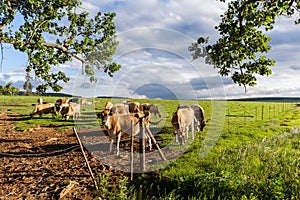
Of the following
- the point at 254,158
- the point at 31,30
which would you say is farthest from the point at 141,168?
the point at 31,30

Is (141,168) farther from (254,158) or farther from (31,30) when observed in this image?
(31,30)

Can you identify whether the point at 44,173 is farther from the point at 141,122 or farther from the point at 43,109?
the point at 43,109

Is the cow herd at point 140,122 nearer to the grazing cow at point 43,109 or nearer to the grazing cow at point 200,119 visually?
the grazing cow at point 200,119

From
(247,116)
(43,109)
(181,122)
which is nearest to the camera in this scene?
(181,122)

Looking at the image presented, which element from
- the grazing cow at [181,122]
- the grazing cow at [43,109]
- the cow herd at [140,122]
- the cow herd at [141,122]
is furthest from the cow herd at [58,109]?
the grazing cow at [181,122]

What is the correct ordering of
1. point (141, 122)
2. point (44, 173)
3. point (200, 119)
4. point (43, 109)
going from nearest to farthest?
point (44, 173) < point (141, 122) < point (200, 119) < point (43, 109)

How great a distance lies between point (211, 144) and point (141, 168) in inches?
242

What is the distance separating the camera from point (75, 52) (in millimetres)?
16891

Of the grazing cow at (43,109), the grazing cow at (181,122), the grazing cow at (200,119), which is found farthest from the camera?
the grazing cow at (43,109)

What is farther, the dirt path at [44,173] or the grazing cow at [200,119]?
the grazing cow at [200,119]

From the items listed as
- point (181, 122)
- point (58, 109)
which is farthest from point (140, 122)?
point (58, 109)

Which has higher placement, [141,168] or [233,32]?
[233,32]

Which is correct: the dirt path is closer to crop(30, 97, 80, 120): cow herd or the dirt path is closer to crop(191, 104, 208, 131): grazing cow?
crop(191, 104, 208, 131): grazing cow

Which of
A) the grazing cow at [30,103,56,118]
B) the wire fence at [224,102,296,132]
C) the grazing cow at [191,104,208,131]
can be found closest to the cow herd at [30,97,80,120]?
the grazing cow at [30,103,56,118]
